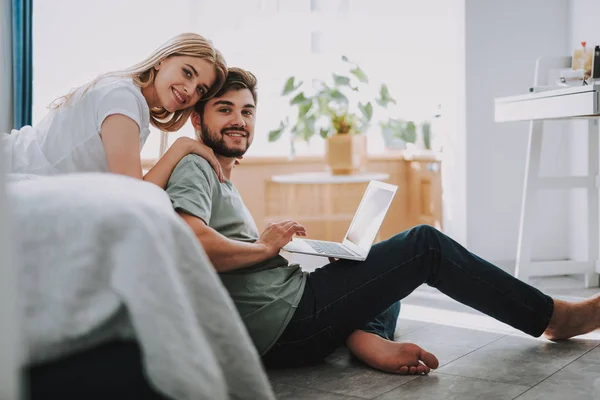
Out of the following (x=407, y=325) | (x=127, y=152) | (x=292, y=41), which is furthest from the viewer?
(x=292, y=41)

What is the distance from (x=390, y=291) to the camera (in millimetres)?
1891

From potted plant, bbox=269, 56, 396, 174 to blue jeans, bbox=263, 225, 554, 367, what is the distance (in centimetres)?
198

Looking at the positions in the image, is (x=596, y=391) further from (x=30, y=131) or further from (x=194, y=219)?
(x=30, y=131)

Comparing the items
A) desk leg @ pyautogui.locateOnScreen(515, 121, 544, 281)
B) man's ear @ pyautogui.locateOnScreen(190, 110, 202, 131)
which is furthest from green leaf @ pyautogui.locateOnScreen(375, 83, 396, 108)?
man's ear @ pyautogui.locateOnScreen(190, 110, 202, 131)

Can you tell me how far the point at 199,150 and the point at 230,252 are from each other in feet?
0.91

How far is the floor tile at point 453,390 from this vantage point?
5.65 ft

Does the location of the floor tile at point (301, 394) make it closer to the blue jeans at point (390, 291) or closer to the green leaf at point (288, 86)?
the blue jeans at point (390, 291)

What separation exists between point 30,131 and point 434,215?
108 inches

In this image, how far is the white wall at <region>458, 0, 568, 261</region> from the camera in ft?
12.3

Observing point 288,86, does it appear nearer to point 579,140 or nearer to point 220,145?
point 579,140

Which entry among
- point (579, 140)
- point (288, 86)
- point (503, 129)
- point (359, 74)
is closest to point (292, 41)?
point (288, 86)

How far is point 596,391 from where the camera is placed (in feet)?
5.77

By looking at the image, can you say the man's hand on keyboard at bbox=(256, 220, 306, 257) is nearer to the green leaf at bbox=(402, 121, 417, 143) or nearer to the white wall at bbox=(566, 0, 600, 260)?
the white wall at bbox=(566, 0, 600, 260)

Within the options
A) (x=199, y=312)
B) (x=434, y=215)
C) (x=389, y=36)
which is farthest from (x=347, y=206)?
(x=199, y=312)
